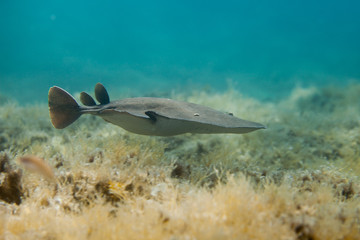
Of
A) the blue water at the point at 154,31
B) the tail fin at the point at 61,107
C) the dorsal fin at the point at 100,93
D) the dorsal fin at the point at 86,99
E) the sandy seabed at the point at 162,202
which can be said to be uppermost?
the blue water at the point at 154,31

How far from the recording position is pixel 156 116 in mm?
3061

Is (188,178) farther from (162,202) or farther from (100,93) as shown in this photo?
(100,93)

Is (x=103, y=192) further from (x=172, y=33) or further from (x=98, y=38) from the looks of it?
(x=172, y=33)

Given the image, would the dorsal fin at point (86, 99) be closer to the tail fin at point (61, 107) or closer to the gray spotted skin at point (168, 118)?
the tail fin at point (61, 107)

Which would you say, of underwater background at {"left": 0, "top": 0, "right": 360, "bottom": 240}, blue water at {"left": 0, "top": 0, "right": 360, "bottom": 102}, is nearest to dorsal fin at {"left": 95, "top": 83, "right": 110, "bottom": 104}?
underwater background at {"left": 0, "top": 0, "right": 360, "bottom": 240}

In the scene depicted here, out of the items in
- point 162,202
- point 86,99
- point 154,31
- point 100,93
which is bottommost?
point 162,202

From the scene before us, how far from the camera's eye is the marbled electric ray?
9.94 ft

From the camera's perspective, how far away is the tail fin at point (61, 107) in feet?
11.8

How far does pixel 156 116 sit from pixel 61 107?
71.0 inches

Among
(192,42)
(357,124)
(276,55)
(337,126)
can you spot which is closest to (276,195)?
(337,126)

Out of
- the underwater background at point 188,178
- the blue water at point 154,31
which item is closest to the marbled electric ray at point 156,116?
the underwater background at point 188,178

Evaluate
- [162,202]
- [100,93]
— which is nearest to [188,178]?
[162,202]

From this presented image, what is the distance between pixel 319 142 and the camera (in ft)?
21.1

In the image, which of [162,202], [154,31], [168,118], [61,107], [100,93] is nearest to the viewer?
[162,202]
